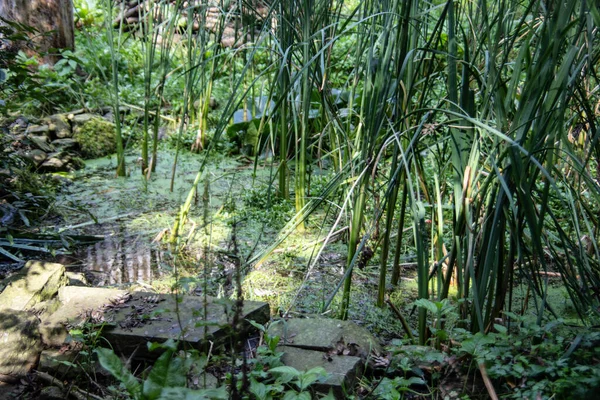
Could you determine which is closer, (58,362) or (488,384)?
(488,384)

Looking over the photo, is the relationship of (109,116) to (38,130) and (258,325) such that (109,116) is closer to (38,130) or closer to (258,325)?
(38,130)

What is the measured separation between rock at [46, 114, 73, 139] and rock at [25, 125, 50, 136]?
0.05 meters

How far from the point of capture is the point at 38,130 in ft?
15.7

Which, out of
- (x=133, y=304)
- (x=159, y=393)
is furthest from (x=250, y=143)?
(x=159, y=393)

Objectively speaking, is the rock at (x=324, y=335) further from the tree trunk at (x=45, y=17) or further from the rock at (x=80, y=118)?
the tree trunk at (x=45, y=17)

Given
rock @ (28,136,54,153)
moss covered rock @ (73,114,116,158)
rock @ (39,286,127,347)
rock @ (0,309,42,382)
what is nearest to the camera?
rock @ (0,309,42,382)

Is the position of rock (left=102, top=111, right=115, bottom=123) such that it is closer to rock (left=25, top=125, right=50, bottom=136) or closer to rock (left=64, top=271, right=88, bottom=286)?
rock (left=25, top=125, right=50, bottom=136)

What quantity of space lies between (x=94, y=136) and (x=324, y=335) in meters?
3.70

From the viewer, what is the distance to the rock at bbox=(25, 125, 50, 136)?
4.72m

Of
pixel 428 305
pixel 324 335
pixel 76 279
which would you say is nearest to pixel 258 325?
pixel 324 335

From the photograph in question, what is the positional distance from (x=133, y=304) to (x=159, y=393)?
2.88ft

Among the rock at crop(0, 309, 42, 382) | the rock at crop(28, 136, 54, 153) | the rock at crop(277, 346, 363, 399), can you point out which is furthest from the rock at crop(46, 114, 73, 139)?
the rock at crop(277, 346, 363, 399)

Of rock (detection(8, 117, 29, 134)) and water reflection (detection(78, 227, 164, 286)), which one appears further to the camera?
rock (detection(8, 117, 29, 134))

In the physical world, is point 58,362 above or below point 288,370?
below
